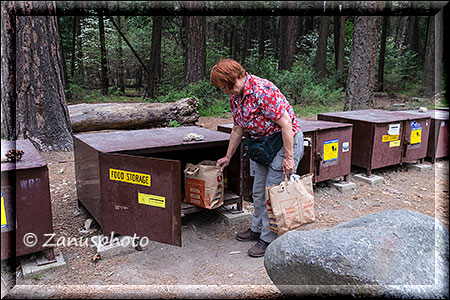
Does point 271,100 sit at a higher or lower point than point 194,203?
higher

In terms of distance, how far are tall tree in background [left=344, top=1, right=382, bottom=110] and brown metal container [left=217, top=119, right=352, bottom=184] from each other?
12.3ft

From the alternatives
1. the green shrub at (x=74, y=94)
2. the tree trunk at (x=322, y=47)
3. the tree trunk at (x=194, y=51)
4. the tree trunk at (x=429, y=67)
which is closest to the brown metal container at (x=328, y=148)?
the tree trunk at (x=194, y=51)

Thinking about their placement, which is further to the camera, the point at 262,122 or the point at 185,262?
the point at 185,262

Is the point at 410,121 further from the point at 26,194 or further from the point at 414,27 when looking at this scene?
the point at 414,27

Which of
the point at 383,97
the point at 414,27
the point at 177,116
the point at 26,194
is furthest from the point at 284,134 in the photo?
the point at 414,27

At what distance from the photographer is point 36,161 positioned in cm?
298

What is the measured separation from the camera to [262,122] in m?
3.27

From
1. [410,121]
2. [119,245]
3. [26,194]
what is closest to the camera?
[26,194]

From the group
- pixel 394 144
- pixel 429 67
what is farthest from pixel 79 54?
pixel 394 144

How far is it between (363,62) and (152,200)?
7.04 metres

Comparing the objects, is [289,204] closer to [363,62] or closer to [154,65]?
[363,62]

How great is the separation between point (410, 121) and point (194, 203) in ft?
13.1

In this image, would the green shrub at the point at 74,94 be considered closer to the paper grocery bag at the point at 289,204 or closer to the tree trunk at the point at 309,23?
the paper grocery bag at the point at 289,204

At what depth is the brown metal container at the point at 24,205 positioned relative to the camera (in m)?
2.78
